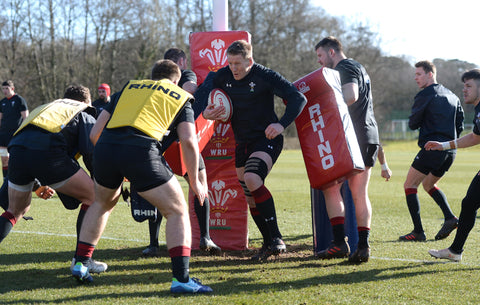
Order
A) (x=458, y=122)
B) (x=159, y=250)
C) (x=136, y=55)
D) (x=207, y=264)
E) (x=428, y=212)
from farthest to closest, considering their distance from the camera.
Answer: (x=136, y=55) → (x=428, y=212) → (x=458, y=122) → (x=159, y=250) → (x=207, y=264)

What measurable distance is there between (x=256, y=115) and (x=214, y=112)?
→ 1.46 feet

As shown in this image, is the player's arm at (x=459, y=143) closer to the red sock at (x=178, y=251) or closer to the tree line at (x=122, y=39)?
the red sock at (x=178, y=251)

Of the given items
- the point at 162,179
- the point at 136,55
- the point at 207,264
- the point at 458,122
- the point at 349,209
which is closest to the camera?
the point at 162,179

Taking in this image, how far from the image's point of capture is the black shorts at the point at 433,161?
22.5 ft

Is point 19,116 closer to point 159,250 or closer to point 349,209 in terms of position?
point 159,250

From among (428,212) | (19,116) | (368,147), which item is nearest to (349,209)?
(368,147)

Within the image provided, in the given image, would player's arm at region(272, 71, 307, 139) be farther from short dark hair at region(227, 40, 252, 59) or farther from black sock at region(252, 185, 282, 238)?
black sock at region(252, 185, 282, 238)

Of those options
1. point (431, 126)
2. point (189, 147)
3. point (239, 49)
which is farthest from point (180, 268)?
point (431, 126)

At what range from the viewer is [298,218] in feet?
28.7

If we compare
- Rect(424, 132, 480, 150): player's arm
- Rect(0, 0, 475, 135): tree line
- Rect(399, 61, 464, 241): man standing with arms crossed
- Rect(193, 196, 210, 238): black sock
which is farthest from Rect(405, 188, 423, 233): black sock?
Rect(0, 0, 475, 135): tree line

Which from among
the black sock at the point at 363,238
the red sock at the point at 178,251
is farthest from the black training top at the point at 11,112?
the black sock at the point at 363,238

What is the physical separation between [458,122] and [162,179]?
4970 mm

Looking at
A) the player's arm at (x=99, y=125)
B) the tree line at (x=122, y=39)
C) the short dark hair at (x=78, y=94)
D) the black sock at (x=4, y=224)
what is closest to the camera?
the player's arm at (x=99, y=125)

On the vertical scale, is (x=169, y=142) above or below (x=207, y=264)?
above
